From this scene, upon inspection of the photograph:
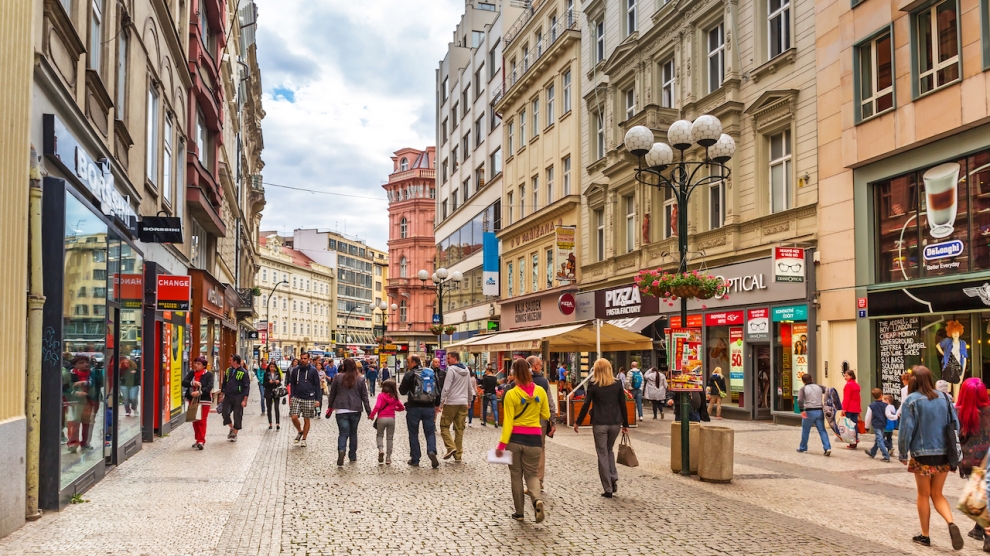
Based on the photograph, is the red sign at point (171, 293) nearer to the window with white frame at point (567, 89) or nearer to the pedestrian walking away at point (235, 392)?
the pedestrian walking away at point (235, 392)

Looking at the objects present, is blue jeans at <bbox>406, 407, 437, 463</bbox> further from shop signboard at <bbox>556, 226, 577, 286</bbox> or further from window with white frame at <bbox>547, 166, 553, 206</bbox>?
window with white frame at <bbox>547, 166, 553, 206</bbox>

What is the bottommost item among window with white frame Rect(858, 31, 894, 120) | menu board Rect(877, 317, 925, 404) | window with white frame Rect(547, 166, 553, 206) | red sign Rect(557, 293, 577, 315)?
menu board Rect(877, 317, 925, 404)

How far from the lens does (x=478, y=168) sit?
53.5 m

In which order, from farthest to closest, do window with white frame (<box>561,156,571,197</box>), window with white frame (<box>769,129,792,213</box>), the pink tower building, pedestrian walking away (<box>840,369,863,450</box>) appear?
the pink tower building < window with white frame (<box>561,156,571,197</box>) < window with white frame (<box>769,129,792,213</box>) < pedestrian walking away (<box>840,369,863,450</box>)

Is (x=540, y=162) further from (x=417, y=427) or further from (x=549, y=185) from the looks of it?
(x=417, y=427)

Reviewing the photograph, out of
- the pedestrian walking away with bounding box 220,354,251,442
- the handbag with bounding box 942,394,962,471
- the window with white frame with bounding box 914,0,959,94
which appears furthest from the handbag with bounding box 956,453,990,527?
the pedestrian walking away with bounding box 220,354,251,442

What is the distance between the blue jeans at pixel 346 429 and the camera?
13.9 m

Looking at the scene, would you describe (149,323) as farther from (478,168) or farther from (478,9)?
(478,9)

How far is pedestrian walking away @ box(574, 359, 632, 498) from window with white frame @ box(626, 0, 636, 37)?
23906mm

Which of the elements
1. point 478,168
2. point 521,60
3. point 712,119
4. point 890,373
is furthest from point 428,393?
point 478,168

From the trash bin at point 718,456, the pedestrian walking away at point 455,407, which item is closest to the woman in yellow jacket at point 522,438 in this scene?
the trash bin at point 718,456

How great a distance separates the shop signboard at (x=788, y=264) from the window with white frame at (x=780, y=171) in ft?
7.03

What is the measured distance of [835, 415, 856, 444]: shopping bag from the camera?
54.5ft

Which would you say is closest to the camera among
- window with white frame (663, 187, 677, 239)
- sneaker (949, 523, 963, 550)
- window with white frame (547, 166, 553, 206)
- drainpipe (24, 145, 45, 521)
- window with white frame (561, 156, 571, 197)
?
sneaker (949, 523, 963, 550)
